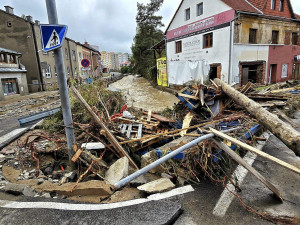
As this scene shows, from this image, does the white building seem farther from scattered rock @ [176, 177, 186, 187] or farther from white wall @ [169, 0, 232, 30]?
scattered rock @ [176, 177, 186, 187]

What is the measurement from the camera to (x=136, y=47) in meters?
38.9

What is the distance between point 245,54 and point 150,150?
1480cm

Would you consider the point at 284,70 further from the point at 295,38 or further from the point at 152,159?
the point at 152,159

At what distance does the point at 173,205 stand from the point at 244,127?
2799mm

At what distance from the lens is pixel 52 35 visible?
3.53m

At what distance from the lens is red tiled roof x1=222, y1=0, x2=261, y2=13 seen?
14.8 metres

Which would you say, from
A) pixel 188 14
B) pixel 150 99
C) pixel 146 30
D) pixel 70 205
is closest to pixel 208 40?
pixel 188 14

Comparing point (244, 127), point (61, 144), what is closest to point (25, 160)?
point (61, 144)

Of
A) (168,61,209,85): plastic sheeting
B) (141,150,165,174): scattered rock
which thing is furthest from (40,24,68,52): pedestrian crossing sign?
(168,61,209,85): plastic sheeting

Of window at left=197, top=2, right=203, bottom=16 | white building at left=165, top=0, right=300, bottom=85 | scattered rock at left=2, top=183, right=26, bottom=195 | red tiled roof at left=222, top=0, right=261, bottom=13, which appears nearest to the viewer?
scattered rock at left=2, top=183, right=26, bottom=195

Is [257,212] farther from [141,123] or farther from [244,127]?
[141,123]

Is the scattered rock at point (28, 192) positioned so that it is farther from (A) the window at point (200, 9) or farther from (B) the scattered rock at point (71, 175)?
(A) the window at point (200, 9)

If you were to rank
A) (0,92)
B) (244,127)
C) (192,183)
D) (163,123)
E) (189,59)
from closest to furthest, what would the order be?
(192,183), (244,127), (163,123), (0,92), (189,59)

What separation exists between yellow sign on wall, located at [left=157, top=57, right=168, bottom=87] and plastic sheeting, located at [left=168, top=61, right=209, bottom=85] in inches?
33.9
